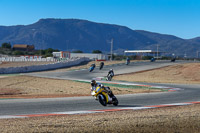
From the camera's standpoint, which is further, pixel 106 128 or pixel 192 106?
pixel 192 106

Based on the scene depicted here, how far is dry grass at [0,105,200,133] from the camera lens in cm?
860

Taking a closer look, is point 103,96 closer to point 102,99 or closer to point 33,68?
point 102,99

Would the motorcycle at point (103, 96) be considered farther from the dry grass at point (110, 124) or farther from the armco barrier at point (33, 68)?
the armco barrier at point (33, 68)

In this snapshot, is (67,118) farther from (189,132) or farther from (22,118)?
(189,132)

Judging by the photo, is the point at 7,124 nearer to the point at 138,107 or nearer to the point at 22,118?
the point at 22,118

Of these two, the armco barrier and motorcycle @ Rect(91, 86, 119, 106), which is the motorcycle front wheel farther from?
the armco barrier

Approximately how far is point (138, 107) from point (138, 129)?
4.63 meters

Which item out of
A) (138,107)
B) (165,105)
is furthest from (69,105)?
(165,105)

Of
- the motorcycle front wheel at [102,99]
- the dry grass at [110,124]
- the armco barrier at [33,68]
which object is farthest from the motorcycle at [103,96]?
the armco barrier at [33,68]

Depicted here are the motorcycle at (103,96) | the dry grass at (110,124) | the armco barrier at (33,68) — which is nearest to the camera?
the dry grass at (110,124)

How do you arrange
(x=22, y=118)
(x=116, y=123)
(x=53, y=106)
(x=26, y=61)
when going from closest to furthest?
1. (x=116, y=123)
2. (x=22, y=118)
3. (x=53, y=106)
4. (x=26, y=61)

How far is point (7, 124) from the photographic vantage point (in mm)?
9227

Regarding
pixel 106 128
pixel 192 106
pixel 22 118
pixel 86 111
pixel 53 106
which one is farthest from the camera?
pixel 192 106

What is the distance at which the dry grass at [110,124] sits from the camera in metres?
8.60
